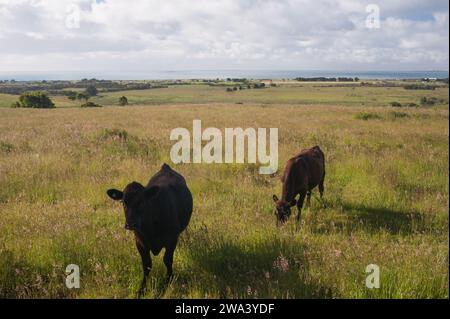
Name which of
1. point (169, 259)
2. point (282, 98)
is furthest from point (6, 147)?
point (282, 98)

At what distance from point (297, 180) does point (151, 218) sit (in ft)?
13.8

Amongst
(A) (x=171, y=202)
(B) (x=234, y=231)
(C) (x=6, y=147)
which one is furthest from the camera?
(C) (x=6, y=147)

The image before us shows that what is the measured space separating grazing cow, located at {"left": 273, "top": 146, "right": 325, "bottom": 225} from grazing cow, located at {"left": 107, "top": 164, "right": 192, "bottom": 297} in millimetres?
2545

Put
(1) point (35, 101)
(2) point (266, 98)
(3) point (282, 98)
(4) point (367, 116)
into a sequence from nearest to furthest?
(4) point (367, 116) → (1) point (35, 101) → (3) point (282, 98) → (2) point (266, 98)

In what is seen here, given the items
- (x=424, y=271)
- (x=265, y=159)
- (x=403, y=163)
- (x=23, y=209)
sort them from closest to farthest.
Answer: (x=424, y=271) → (x=23, y=209) → (x=403, y=163) → (x=265, y=159)

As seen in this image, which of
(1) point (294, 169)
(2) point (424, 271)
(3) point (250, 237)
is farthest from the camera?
(1) point (294, 169)

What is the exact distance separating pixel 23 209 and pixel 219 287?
4.93 meters

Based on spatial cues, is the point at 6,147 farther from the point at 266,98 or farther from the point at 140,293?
the point at 266,98

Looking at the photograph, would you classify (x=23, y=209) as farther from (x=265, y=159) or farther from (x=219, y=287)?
(x=265, y=159)

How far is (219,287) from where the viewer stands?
190 inches

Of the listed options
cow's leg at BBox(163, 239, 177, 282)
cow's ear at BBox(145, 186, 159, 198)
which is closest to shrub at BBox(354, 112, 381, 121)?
cow's leg at BBox(163, 239, 177, 282)

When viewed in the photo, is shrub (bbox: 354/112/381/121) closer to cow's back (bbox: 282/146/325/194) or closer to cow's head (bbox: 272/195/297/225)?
cow's back (bbox: 282/146/325/194)

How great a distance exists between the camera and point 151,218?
16.4ft
